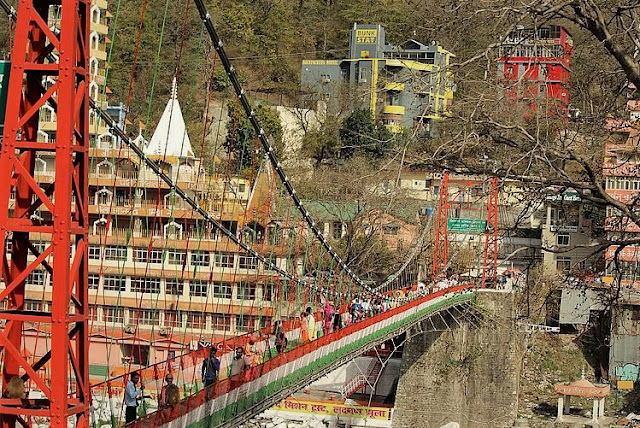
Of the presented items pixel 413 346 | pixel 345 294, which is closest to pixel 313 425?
pixel 345 294

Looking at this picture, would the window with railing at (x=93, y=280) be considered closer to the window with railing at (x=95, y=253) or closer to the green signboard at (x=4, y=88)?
the window with railing at (x=95, y=253)

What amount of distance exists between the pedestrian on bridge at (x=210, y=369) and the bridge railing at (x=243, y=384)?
2.7 inches

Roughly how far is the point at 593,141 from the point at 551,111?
31 centimetres

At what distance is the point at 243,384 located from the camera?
12.7 metres

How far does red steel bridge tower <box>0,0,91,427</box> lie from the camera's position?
714 centimetres

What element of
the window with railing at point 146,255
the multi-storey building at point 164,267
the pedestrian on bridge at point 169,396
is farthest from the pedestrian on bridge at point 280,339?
the window with railing at point 146,255

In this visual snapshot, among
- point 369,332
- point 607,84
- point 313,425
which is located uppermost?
point 607,84

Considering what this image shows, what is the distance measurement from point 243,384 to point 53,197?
570 centimetres

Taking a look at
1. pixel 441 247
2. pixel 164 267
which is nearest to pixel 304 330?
pixel 164 267

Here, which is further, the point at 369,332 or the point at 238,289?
the point at 238,289

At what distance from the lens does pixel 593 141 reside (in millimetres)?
7680

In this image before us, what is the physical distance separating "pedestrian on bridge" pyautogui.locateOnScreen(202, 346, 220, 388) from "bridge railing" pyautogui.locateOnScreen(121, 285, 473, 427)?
7 cm

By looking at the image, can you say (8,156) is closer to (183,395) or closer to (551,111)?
(551,111)

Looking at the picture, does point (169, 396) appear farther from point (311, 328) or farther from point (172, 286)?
point (172, 286)
